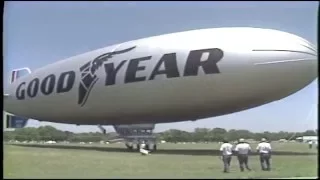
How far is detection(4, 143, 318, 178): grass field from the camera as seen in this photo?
725 centimetres

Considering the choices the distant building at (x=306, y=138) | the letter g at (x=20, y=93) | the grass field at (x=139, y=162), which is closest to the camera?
the distant building at (x=306, y=138)

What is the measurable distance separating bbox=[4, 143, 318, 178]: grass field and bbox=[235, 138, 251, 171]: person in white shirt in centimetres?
7

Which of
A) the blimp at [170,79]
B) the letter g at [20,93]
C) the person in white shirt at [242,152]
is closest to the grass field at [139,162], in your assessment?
the person in white shirt at [242,152]

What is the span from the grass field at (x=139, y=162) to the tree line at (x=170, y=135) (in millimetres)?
116

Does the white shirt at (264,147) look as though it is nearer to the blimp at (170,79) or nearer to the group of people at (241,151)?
the group of people at (241,151)

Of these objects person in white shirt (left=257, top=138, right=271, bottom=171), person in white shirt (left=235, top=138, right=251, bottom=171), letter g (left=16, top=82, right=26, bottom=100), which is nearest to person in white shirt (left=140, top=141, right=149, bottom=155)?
person in white shirt (left=235, top=138, right=251, bottom=171)

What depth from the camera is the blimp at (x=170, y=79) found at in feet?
28.1

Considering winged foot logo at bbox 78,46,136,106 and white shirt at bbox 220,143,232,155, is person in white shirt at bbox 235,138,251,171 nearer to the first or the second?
white shirt at bbox 220,143,232,155

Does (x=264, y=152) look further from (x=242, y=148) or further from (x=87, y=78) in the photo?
(x=87, y=78)

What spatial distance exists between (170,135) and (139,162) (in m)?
0.64

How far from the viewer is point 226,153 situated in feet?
24.1

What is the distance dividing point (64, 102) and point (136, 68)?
1635mm

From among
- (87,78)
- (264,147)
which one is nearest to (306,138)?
(264,147)

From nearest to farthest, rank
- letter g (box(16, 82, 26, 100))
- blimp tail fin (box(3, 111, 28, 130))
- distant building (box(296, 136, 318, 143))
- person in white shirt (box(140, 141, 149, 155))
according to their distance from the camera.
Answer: distant building (box(296, 136, 318, 143)), blimp tail fin (box(3, 111, 28, 130)), person in white shirt (box(140, 141, 149, 155)), letter g (box(16, 82, 26, 100))
